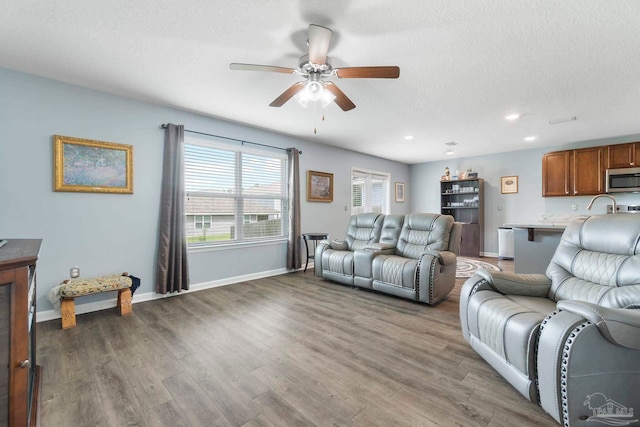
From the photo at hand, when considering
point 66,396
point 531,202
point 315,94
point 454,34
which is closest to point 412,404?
point 66,396

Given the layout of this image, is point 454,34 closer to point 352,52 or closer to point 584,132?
point 352,52

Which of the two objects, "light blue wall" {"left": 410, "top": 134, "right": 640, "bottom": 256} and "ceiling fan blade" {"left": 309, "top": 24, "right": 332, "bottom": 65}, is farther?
"light blue wall" {"left": 410, "top": 134, "right": 640, "bottom": 256}

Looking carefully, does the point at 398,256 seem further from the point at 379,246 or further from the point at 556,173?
the point at 556,173

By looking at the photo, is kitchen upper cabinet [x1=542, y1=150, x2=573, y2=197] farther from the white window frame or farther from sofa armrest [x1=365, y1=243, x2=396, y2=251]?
sofa armrest [x1=365, y1=243, x2=396, y2=251]

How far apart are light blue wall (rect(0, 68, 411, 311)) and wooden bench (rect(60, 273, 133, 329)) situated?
30cm

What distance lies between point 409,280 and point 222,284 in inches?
107

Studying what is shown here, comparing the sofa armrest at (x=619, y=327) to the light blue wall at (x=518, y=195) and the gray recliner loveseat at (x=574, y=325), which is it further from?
the light blue wall at (x=518, y=195)

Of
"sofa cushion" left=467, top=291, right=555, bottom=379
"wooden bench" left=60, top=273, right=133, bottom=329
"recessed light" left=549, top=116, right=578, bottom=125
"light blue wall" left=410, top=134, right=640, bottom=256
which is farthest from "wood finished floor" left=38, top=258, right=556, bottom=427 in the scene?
"light blue wall" left=410, top=134, right=640, bottom=256

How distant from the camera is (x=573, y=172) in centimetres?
535

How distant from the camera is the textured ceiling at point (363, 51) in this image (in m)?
1.88

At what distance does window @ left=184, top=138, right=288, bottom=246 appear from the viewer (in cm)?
396

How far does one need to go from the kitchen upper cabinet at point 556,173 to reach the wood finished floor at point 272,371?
436 cm

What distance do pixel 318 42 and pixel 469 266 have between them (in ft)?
16.6

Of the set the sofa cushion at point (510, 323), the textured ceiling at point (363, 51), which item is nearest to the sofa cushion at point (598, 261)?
the sofa cushion at point (510, 323)
